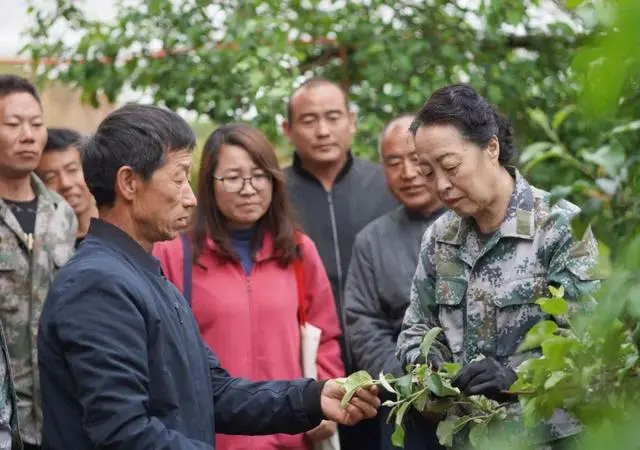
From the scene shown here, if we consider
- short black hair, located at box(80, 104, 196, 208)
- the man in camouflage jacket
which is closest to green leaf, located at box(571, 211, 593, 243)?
short black hair, located at box(80, 104, 196, 208)

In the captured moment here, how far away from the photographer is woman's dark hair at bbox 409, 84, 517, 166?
4195mm

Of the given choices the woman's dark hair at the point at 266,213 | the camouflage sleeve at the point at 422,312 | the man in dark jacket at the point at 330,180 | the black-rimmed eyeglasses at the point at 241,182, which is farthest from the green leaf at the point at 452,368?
the man in dark jacket at the point at 330,180

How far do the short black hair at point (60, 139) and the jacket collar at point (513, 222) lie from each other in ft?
8.49

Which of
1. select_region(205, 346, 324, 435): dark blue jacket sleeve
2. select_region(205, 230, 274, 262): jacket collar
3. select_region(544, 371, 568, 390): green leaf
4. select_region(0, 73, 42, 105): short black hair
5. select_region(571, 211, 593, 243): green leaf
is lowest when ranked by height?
select_region(205, 346, 324, 435): dark blue jacket sleeve

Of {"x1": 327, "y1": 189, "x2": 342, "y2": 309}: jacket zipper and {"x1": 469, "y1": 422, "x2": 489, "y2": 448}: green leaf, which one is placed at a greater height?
{"x1": 327, "y1": 189, "x2": 342, "y2": 309}: jacket zipper

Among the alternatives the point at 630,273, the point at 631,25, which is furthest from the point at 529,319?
the point at 631,25

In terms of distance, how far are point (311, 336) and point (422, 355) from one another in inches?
53.7

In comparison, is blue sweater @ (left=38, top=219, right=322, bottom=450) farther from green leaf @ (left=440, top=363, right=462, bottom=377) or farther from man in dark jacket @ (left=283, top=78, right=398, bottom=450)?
man in dark jacket @ (left=283, top=78, right=398, bottom=450)

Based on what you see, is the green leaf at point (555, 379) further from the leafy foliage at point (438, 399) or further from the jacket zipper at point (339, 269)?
the jacket zipper at point (339, 269)

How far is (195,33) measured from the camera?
807cm

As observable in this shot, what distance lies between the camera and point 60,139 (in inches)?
254

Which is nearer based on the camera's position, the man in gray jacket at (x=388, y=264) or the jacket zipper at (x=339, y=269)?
the man in gray jacket at (x=388, y=264)

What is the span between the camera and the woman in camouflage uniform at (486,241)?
413cm

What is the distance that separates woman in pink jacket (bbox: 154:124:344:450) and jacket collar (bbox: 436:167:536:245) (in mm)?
1230
